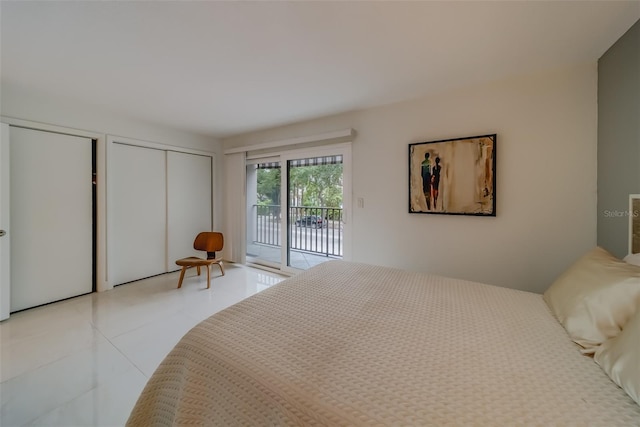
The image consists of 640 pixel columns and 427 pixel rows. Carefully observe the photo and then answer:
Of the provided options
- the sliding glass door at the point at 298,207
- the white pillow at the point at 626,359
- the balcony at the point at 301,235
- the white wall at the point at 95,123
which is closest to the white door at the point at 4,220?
the white wall at the point at 95,123

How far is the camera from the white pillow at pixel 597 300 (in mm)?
911

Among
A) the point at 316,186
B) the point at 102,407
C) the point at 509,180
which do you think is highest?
the point at 316,186

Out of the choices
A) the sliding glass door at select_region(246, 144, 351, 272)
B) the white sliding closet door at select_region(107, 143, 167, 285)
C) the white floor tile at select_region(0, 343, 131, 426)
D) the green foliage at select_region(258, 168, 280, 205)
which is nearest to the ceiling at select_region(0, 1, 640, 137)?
the white sliding closet door at select_region(107, 143, 167, 285)

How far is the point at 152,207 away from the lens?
362 centimetres

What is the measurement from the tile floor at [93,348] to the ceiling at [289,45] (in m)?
2.33

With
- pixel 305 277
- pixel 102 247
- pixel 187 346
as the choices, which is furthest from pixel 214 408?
pixel 102 247

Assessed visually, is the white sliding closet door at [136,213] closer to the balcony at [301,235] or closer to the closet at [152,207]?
the closet at [152,207]

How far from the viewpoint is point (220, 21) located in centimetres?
150

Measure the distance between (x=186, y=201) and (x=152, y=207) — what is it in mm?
521

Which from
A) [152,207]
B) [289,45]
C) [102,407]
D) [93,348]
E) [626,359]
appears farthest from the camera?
[152,207]

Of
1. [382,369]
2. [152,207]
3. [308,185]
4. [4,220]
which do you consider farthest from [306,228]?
[382,369]

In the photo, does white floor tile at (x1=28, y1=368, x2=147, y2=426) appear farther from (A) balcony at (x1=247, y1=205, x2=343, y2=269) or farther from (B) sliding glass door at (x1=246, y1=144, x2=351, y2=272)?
(A) balcony at (x1=247, y1=205, x2=343, y2=269)

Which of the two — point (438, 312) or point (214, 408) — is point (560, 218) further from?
point (214, 408)

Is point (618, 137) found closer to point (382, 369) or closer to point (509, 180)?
point (509, 180)
